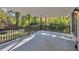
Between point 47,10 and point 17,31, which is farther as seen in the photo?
point 17,31

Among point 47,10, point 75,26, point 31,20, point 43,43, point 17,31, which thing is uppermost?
point 47,10

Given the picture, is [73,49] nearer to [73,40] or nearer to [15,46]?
[73,40]

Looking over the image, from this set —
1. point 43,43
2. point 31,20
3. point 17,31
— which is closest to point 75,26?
point 43,43

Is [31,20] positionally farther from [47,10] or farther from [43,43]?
[43,43]

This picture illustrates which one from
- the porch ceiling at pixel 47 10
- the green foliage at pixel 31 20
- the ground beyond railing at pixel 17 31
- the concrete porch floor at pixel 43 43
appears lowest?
the concrete porch floor at pixel 43 43

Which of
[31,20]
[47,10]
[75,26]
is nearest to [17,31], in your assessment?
[31,20]

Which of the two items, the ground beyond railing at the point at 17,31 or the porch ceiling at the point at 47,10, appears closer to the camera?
the porch ceiling at the point at 47,10

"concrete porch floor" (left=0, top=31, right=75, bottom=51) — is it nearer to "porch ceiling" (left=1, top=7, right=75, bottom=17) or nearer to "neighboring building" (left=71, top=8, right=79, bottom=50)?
"neighboring building" (left=71, top=8, right=79, bottom=50)

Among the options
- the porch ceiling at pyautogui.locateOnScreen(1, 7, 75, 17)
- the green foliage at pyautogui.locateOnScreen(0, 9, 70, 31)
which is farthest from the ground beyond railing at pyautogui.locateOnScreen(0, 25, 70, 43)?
the porch ceiling at pyautogui.locateOnScreen(1, 7, 75, 17)

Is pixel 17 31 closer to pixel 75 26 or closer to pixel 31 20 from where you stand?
pixel 31 20

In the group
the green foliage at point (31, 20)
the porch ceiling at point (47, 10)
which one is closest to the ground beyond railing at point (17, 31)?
the green foliage at point (31, 20)

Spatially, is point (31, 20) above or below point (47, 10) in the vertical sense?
below

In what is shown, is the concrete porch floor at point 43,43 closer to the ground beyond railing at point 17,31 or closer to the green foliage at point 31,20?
the ground beyond railing at point 17,31
